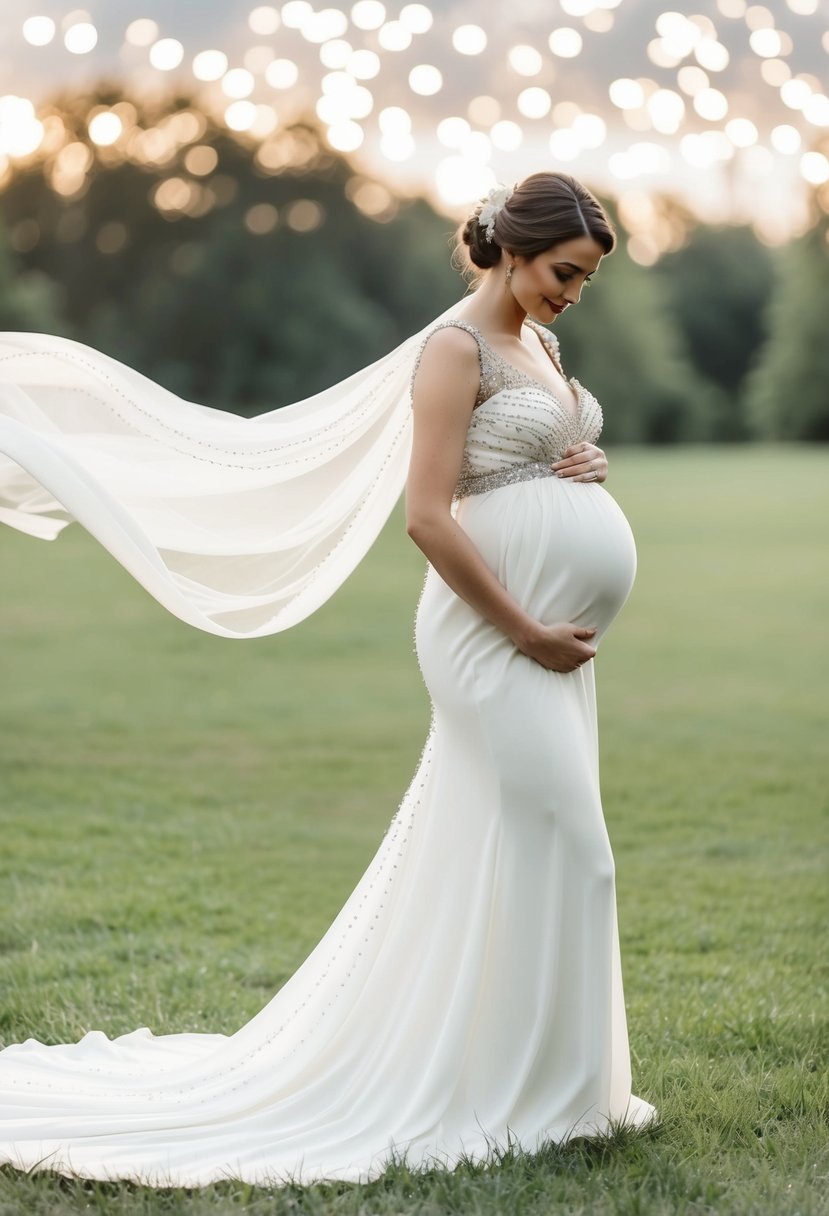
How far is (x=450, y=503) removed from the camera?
3281 mm

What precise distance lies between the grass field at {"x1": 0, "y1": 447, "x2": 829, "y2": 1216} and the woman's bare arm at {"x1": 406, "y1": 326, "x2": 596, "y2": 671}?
1211 millimetres

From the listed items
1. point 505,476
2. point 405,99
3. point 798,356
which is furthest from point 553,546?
point 798,356

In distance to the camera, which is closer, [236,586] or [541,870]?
[541,870]

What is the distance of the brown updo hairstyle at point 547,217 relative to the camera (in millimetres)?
3271

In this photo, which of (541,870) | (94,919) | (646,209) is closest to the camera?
(541,870)

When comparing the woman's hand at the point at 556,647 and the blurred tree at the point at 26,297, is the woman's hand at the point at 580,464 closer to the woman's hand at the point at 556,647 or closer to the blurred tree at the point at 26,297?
the woman's hand at the point at 556,647

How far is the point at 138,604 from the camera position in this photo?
1647cm

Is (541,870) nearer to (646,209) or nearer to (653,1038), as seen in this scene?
(653,1038)

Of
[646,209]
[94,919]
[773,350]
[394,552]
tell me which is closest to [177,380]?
[394,552]

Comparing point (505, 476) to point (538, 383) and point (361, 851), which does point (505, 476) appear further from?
point (361, 851)

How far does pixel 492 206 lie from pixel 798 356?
1889 inches

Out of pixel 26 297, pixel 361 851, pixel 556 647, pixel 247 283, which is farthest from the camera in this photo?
pixel 247 283

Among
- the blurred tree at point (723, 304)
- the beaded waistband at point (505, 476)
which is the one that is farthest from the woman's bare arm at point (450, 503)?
the blurred tree at point (723, 304)

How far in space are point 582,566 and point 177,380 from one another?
3409 centimetres
